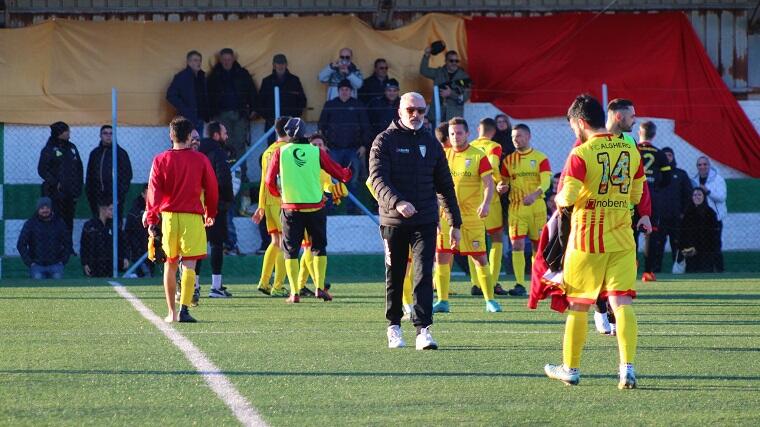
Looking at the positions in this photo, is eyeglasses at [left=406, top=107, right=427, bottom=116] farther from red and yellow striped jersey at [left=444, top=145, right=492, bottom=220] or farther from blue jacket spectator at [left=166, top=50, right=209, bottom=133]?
blue jacket spectator at [left=166, top=50, right=209, bottom=133]

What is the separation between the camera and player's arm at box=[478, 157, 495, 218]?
1306 centimetres

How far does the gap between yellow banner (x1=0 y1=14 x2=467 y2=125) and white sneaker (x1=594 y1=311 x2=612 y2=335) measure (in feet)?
37.0

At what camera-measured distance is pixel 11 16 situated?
22562 mm

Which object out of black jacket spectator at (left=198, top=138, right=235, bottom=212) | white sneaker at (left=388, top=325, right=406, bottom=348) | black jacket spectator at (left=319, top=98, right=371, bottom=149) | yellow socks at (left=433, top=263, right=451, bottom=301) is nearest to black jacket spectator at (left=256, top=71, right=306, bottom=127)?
black jacket spectator at (left=319, top=98, right=371, bottom=149)

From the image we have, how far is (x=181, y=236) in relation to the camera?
37.6 feet

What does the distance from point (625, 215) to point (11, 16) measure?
1681cm

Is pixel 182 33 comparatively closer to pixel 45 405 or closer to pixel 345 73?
pixel 345 73

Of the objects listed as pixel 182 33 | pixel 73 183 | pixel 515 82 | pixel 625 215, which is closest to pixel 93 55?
pixel 182 33

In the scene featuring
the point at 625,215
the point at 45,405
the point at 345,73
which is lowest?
the point at 45,405

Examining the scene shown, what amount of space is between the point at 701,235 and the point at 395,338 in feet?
37.9

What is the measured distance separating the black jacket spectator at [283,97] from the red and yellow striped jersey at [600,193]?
1283 centimetres

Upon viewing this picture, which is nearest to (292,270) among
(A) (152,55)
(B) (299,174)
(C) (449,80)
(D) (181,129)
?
(B) (299,174)

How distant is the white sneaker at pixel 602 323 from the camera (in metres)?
11.0

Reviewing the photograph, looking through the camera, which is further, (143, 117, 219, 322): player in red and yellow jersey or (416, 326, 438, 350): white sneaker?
(143, 117, 219, 322): player in red and yellow jersey
